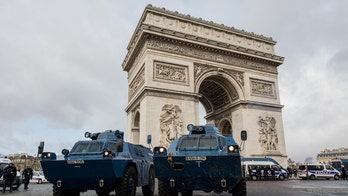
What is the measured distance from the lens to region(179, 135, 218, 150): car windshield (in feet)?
25.9

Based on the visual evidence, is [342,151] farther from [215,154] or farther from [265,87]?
[215,154]

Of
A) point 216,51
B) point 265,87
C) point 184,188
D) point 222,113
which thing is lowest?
point 184,188

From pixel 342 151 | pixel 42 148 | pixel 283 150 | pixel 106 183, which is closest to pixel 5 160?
pixel 42 148

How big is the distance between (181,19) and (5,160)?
1670 cm

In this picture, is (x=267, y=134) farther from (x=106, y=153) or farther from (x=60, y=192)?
(x=60, y=192)

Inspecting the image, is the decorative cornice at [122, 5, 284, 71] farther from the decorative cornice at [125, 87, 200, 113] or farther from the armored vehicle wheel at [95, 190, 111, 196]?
the armored vehicle wheel at [95, 190, 111, 196]

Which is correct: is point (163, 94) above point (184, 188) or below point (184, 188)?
above

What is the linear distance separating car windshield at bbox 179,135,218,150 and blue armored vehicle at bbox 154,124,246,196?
0.16 feet

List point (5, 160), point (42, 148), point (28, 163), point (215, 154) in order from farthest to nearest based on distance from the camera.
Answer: point (28, 163), point (5, 160), point (42, 148), point (215, 154)

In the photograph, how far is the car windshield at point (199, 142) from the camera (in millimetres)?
7898

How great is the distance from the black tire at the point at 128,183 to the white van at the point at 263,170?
51.6 ft

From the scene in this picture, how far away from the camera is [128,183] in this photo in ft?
26.0

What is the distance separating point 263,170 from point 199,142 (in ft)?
53.4

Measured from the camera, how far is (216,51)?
25.5 metres
